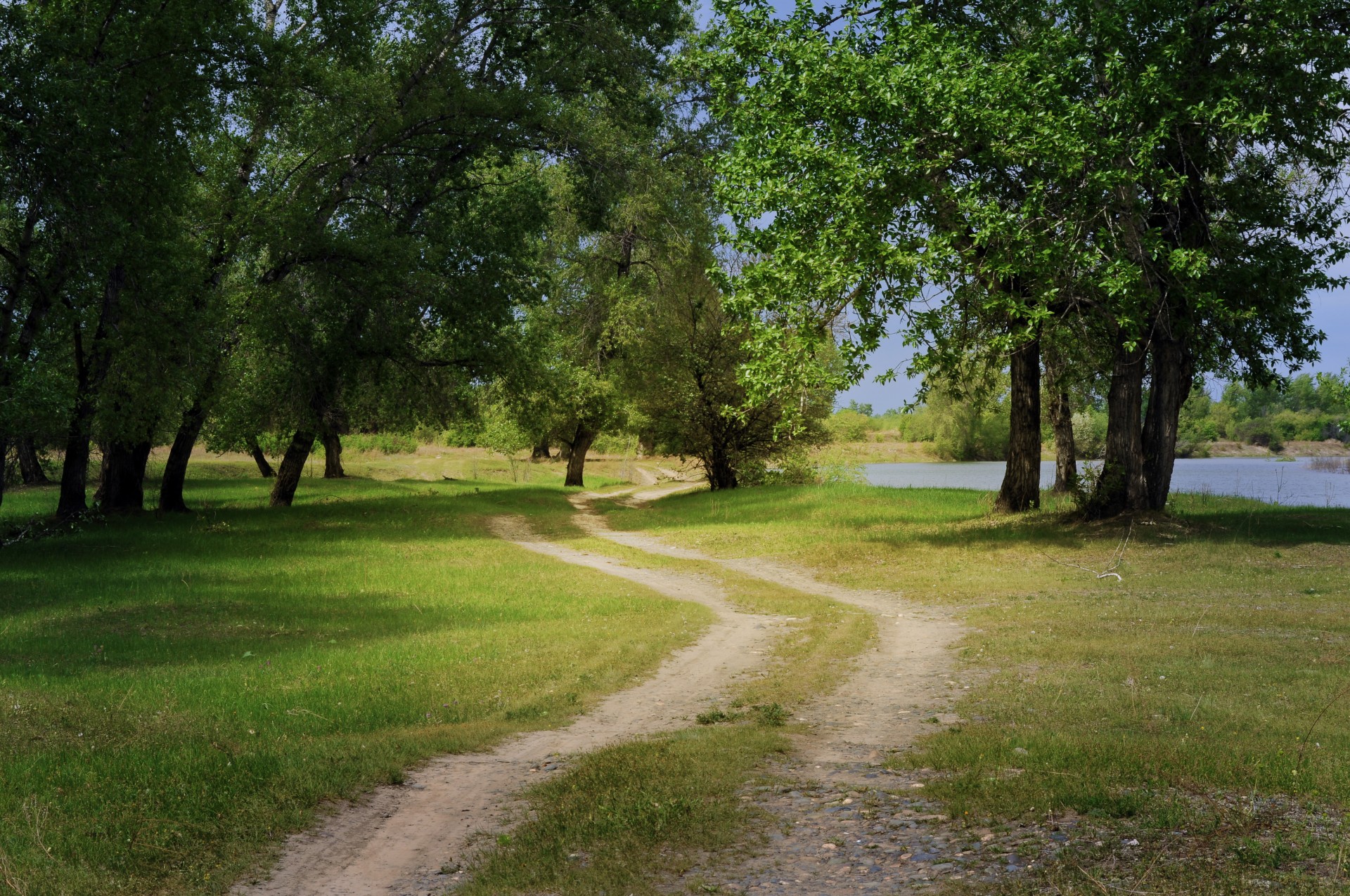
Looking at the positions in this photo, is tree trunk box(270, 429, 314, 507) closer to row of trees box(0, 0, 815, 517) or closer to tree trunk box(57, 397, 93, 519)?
row of trees box(0, 0, 815, 517)

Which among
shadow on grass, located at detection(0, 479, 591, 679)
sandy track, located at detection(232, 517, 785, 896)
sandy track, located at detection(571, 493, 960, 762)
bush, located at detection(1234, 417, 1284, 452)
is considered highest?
bush, located at detection(1234, 417, 1284, 452)

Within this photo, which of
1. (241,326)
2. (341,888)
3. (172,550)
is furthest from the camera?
(241,326)

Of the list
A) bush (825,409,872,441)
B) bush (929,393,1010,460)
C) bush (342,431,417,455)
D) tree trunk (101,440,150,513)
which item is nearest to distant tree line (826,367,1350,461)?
bush (929,393,1010,460)

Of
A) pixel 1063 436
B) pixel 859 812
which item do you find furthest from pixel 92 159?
pixel 1063 436

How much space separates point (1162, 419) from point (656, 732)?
17422 mm

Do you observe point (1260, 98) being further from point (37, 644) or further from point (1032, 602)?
point (37, 644)

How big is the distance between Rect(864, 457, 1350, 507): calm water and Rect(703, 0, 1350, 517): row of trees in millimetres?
11606

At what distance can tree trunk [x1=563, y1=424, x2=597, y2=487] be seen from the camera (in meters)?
43.1

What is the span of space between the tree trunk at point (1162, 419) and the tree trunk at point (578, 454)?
2327 centimetres

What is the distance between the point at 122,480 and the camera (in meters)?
27.3

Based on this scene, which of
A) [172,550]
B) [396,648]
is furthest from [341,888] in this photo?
[172,550]

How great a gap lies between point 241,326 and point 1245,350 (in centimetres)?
2345

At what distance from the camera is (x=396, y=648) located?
507 inches

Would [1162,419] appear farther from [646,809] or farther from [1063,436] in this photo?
[646,809]
